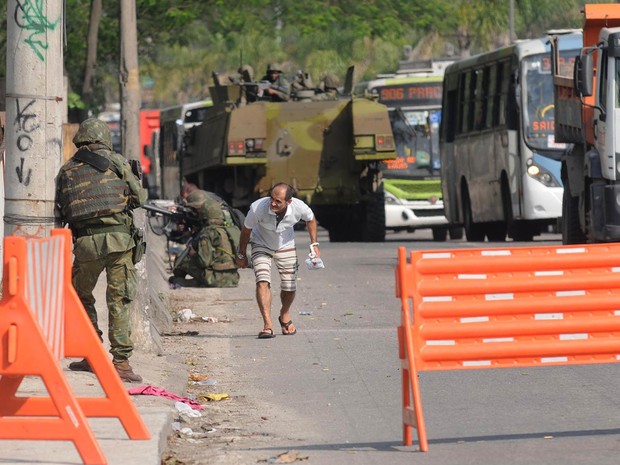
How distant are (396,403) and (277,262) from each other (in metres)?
4.49

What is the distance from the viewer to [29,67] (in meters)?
9.71

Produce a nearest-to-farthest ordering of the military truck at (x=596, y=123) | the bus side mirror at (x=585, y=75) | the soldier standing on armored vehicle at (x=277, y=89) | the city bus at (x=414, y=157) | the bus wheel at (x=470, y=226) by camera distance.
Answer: the bus side mirror at (x=585, y=75) → the military truck at (x=596, y=123) → the soldier standing on armored vehicle at (x=277, y=89) → the bus wheel at (x=470, y=226) → the city bus at (x=414, y=157)

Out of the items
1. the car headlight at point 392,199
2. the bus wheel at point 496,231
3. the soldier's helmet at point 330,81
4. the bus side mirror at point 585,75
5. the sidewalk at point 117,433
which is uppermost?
the soldier's helmet at point 330,81

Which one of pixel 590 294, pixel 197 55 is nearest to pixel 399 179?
pixel 590 294

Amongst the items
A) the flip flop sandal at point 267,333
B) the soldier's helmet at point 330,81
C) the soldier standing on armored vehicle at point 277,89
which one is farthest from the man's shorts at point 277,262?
the soldier's helmet at point 330,81

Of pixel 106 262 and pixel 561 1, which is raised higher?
pixel 561 1

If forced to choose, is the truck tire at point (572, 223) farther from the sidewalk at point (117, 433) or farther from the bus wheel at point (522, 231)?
the sidewalk at point (117, 433)

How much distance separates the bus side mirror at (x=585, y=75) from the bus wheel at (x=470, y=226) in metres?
10.6

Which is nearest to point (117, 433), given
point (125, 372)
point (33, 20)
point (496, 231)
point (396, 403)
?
point (125, 372)

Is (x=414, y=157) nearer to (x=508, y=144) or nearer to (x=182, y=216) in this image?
(x=508, y=144)

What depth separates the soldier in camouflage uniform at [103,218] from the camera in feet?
32.5

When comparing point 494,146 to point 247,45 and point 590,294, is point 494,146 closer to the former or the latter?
point 590,294

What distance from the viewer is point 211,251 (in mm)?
18500

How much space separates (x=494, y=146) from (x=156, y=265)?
8593 mm
